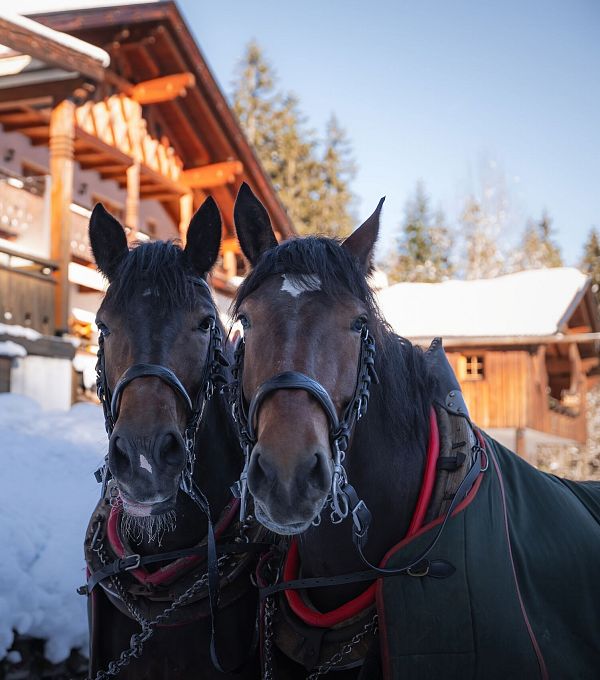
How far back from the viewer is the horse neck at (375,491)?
264cm

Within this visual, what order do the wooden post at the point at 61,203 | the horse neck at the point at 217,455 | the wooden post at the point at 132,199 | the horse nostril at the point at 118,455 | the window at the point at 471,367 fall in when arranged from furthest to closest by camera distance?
the window at the point at 471,367, the wooden post at the point at 132,199, the wooden post at the point at 61,203, the horse neck at the point at 217,455, the horse nostril at the point at 118,455

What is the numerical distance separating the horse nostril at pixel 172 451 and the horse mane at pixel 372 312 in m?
0.50

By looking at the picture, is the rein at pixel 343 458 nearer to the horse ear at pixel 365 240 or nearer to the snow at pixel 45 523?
the horse ear at pixel 365 240

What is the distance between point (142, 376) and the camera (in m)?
2.75

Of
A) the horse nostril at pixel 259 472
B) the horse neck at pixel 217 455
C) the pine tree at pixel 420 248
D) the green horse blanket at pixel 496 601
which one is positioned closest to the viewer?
the horse nostril at pixel 259 472

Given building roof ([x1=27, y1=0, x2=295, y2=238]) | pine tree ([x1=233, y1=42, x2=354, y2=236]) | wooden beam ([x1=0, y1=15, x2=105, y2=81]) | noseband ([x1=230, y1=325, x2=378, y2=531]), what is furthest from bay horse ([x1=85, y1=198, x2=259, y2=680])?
pine tree ([x1=233, y1=42, x2=354, y2=236])

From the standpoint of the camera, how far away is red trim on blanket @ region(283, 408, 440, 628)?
8.67 ft

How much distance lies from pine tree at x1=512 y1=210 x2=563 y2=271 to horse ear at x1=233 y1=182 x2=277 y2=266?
3573 centimetres

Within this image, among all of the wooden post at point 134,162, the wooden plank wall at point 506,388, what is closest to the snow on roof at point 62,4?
the wooden post at point 134,162

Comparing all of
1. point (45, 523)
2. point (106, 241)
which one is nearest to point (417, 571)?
point (106, 241)

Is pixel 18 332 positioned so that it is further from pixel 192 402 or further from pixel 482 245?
pixel 482 245

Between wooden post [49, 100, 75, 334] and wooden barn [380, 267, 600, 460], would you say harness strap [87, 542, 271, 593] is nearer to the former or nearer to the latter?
wooden post [49, 100, 75, 334]

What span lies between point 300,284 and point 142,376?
71 centimetres

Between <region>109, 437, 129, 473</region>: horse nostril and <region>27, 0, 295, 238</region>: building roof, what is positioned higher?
<region>27, 0, 295, 238</region>: building roof
